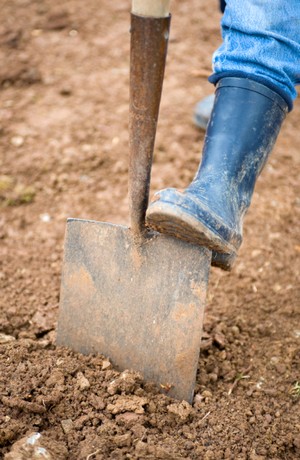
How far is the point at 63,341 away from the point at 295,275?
3.32ft

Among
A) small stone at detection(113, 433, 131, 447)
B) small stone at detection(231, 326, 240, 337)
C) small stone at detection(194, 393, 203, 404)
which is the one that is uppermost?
small stone at detection(113, 433, 131, 447)

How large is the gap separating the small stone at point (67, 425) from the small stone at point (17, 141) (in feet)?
5.86

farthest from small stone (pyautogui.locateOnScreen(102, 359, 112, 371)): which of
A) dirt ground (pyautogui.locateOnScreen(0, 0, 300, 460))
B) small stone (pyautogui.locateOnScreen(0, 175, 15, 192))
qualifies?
small stone (pyautogui.locateOnScreen(0, 175, 15, 192))

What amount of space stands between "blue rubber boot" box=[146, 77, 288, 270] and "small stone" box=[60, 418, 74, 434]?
1.96ft

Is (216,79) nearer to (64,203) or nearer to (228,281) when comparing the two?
(228,281)

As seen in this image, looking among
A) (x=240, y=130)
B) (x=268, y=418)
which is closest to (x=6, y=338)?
(x=268, y=418)

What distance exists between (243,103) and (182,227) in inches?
18.3

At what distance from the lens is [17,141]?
297 cm

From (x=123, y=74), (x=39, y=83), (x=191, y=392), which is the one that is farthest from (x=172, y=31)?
(x=191, y=392)

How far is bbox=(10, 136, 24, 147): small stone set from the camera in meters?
2.95

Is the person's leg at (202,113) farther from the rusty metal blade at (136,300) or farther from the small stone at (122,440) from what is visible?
the small stone at (122,440)

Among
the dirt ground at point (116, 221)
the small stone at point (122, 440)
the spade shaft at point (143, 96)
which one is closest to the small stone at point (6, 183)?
the dirt ground at point (116, 221)

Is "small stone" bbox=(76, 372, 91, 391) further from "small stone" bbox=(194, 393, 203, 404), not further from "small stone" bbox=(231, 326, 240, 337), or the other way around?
"small stone" bbox=(231, 326, 240, 337)

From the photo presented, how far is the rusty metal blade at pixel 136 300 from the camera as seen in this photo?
1.63 meters
